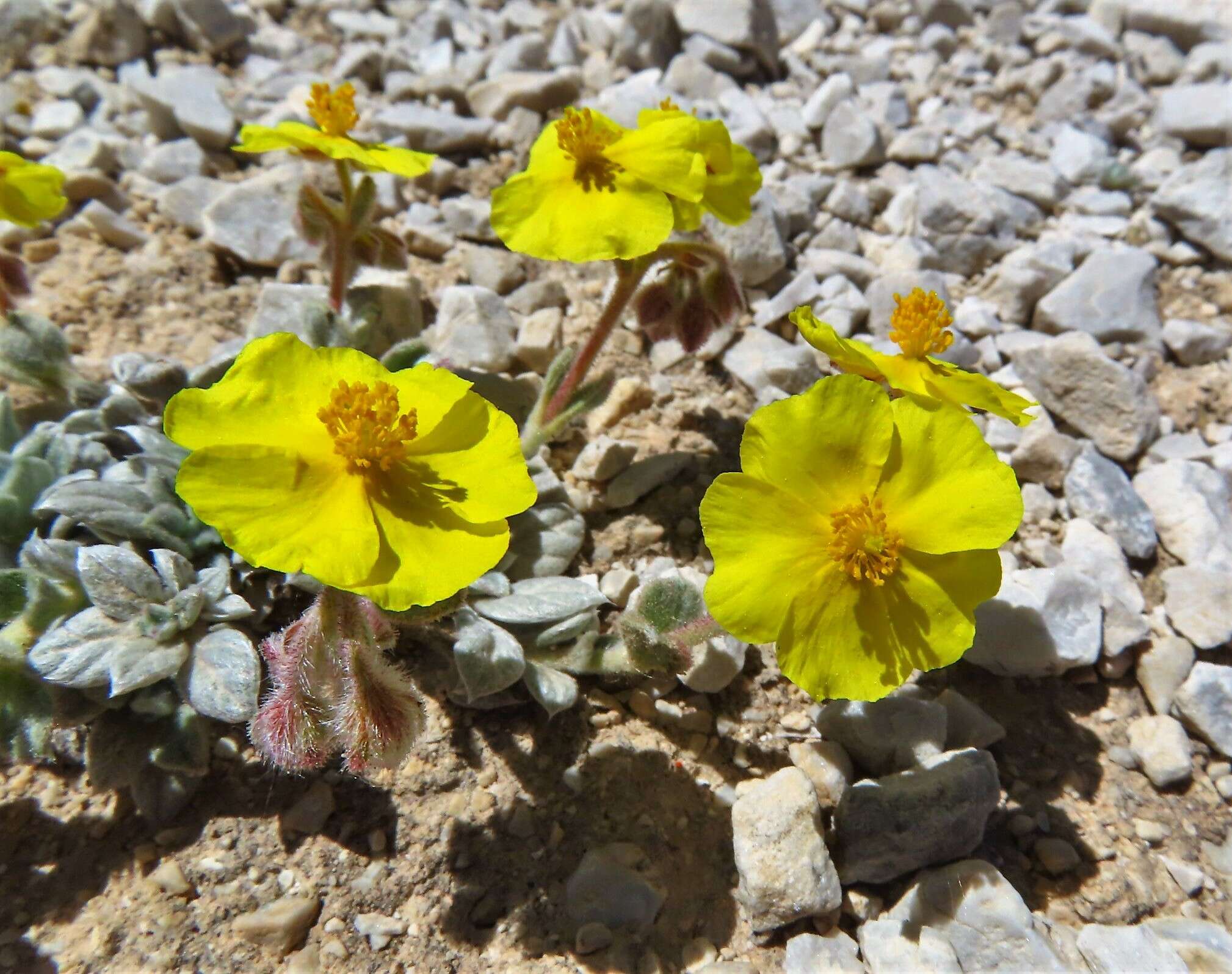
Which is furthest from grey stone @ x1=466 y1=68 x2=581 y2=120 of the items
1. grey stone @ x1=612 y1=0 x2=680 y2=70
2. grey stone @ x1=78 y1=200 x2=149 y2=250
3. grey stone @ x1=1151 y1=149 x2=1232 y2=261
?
grey stone @ x1=1151 y1=149 x2=1232 y2=261

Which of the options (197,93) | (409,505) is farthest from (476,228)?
(409,505)

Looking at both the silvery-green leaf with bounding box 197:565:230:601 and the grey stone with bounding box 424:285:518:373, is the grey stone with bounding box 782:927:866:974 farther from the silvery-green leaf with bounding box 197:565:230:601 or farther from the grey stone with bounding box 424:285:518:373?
the grey stone with bounding box 424:285:518:373

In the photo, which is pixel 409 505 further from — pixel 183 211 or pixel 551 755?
pixel 183 211

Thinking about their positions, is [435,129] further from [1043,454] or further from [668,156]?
[1043,454]

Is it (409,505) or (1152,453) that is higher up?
(409,505)

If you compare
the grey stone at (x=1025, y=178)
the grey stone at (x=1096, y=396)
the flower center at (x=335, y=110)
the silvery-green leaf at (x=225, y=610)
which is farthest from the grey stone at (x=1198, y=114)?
the silvery-green leaf at (x=225, y=610)

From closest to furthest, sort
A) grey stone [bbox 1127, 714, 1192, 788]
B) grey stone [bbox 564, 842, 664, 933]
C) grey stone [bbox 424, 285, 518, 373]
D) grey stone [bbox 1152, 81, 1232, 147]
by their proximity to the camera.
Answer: grey stone [bbox 564, 842, 664, 933], grey stone [bbox 1127, 714, 1192, 788], grey stone [bbox 424, 285, 518, 373], grey stone [bbox 1152, 81, 1232, 147]

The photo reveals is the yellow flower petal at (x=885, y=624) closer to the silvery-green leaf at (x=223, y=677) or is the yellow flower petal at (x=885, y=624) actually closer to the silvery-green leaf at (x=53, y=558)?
the silvery-green leaf at (x=223, y=677)
